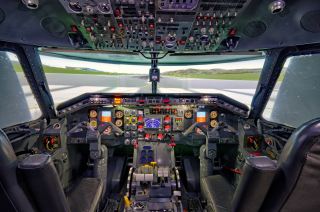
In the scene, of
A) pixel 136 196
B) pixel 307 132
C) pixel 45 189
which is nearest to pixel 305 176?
pixel 307 132

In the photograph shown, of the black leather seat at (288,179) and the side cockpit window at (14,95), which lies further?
the side cockpit window at (14,95)

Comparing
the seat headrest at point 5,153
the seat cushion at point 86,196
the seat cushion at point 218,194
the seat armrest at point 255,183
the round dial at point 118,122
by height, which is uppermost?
the seat headrest at point 5,153

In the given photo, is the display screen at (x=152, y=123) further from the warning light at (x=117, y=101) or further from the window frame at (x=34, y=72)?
the window frame at (x=34, y=72)

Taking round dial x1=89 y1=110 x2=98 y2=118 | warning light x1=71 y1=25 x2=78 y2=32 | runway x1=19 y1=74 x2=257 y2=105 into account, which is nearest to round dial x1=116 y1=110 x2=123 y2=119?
round dial x1=89 y1=110 x2=98 y2=118

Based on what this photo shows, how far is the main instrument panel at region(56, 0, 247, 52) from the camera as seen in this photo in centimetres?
174

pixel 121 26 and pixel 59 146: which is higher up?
pixel 121 26

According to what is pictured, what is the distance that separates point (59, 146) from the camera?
2.86m

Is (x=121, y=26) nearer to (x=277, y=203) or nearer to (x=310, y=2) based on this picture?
(x=310, y=2)

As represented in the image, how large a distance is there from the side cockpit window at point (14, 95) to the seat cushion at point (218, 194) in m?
2.64

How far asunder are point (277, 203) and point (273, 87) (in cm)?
245

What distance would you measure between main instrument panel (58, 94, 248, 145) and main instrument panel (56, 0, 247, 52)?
0.86 metres

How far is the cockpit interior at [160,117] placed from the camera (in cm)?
98

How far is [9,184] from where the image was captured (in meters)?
0.90

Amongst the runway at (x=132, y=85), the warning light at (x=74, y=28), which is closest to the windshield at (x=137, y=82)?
the runway at (x=132, y=85)
